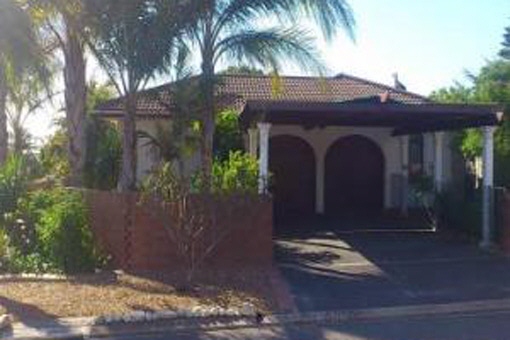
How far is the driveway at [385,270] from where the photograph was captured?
499 inches

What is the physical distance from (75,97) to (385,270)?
6.92 m

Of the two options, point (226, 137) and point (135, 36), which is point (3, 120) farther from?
point (135, 36)

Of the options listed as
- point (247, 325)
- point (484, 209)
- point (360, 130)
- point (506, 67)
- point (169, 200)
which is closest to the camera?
point (247, 325)

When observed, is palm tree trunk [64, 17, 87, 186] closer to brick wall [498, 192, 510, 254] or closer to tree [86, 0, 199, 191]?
tree [86, 0, 199, 191]

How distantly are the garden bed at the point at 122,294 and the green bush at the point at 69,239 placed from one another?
1.94ft

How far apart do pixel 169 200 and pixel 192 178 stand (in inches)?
69.4

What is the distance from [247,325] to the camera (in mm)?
11242

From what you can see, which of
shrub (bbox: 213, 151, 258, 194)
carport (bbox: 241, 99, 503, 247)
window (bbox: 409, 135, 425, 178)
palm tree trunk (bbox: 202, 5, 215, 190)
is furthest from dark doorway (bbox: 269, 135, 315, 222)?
palm tree trunk (bbox: 202, 5, 215, 190)

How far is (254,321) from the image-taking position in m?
11.4

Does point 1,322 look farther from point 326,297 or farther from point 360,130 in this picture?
point 360,130

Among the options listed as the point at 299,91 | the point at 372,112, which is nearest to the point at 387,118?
the point at 372,112

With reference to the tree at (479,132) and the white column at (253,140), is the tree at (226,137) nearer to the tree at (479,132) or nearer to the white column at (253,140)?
the white column at (253,140)

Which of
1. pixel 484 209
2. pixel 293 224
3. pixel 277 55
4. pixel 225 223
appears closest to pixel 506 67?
pixel 293 224

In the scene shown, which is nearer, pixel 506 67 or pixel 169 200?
pixel 169 200
